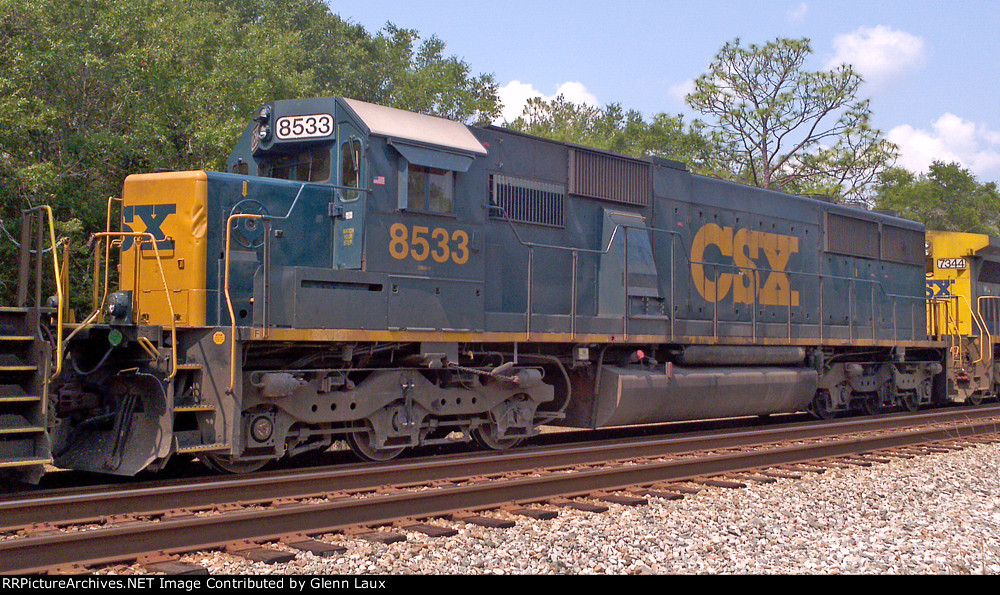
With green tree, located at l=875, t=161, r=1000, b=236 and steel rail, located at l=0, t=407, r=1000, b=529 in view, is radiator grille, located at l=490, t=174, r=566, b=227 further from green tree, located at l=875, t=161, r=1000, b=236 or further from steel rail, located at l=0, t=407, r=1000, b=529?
green tree, located at l=875, t=161, r=1000, b=236

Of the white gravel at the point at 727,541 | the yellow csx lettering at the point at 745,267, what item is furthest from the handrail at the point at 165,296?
the yellow csx lettering at the point at 745,267

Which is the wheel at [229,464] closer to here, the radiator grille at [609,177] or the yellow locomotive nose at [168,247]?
the yellow locomotive nose at [168,247]

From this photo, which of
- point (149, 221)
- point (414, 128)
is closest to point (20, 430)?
point (149, 221)

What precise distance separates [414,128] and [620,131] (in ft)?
162

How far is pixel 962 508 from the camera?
22.1 feet

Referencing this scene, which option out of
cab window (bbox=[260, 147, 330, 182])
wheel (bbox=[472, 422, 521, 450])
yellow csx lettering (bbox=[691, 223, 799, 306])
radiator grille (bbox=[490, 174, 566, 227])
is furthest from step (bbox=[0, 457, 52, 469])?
yellow csx lettering (bbox=[691, 223, 799, 306])

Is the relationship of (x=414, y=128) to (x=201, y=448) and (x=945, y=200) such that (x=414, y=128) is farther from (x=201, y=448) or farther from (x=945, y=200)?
(x=945, y=200)

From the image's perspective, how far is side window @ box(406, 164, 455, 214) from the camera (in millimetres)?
7668

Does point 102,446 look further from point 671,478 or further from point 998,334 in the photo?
point 998,334

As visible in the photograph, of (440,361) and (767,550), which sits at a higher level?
(440,361)

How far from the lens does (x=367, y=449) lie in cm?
775

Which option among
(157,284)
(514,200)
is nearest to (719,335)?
(514,200)

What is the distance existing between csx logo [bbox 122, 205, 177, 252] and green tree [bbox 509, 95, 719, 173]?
23055 mm
